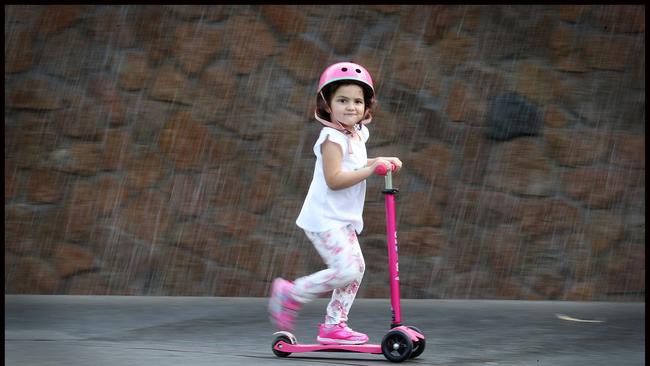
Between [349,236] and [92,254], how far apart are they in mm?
3152

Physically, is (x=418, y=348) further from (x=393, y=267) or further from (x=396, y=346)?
(x=393, y=267)

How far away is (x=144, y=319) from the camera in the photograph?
7125 mm

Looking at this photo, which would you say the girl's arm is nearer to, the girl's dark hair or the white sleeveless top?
the white sleeveless top

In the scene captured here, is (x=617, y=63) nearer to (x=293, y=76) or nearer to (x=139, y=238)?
(x=293, y=76)

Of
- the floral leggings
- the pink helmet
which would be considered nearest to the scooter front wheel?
the floral leggings

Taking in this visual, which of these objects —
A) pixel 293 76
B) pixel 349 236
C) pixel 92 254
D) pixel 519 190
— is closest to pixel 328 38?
pixel 293 76

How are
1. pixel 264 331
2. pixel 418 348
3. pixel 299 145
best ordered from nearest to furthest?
pixel 418 348, pixel 264 331, pixel 299 145

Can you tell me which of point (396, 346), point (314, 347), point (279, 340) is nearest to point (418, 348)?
point (396, 346)

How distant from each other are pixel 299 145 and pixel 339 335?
281cm

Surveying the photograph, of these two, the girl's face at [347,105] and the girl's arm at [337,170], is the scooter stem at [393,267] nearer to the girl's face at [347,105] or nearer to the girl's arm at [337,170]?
the girl's arm at [337,170]

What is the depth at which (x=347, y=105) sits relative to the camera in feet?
18.7

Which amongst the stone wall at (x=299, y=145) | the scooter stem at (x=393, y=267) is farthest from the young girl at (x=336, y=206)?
the stone wall at (x=299, y=145)

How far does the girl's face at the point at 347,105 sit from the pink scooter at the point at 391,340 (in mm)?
335

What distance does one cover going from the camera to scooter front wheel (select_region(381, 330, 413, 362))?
548cm
